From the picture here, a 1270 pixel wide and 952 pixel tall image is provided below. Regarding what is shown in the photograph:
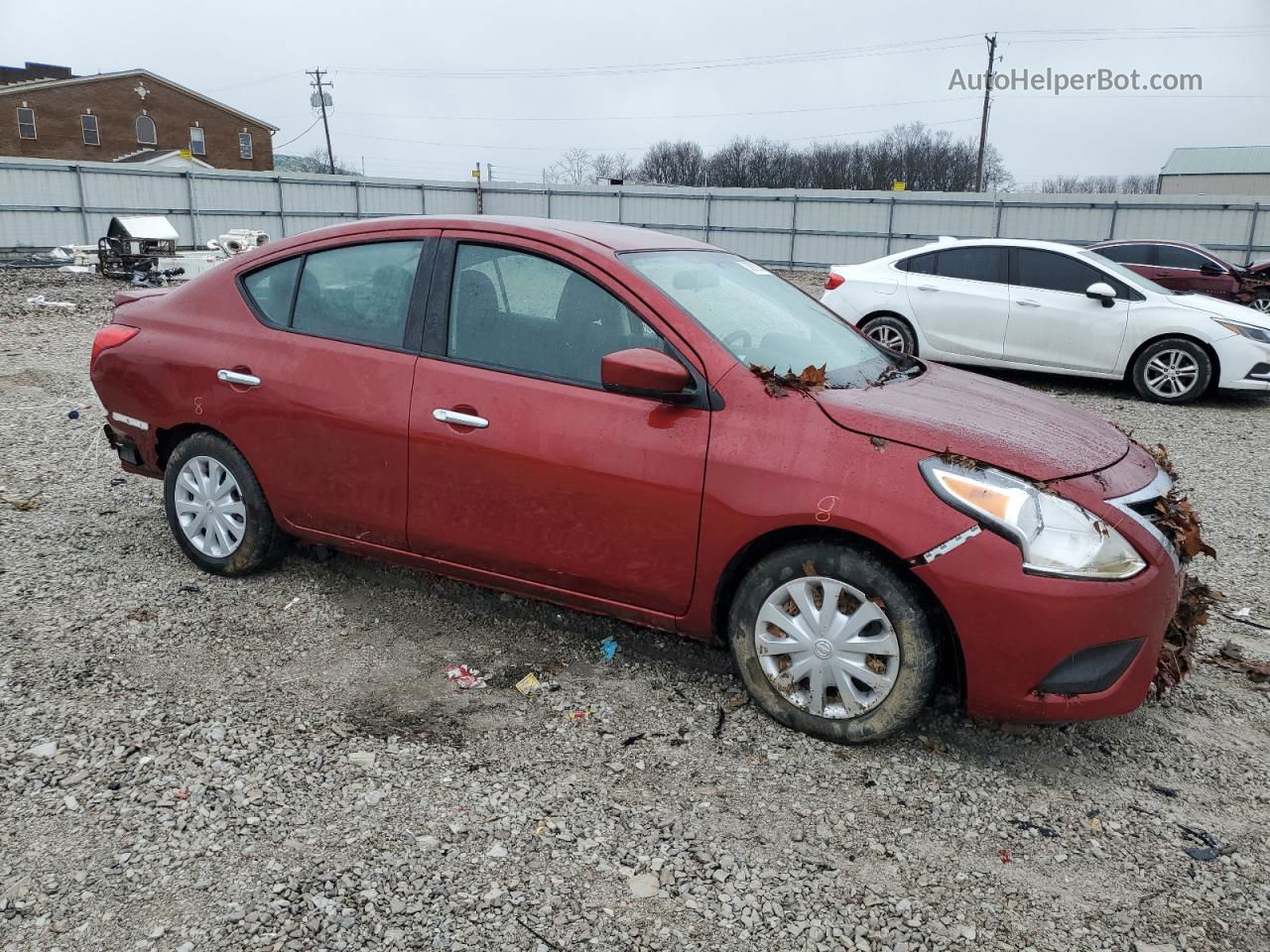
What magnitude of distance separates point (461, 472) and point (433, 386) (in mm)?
354

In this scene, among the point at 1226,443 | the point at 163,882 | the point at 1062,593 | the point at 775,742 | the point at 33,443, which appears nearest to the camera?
the point at 163,882

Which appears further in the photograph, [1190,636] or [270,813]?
[1190,636]

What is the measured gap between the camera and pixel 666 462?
328 cm

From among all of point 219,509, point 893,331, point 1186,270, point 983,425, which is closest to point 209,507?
point 219,509

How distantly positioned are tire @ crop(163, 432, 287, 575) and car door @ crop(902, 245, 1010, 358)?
8.00 metres

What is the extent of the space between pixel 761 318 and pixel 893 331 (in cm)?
747

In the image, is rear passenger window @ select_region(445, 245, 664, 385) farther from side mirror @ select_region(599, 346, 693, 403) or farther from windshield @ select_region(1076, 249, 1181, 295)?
windshield @ select_region(1076, 249, 1181, 295)

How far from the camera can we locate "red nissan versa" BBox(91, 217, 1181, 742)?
9.74ft

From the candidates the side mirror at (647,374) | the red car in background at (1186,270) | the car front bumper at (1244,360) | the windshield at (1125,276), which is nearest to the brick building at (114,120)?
the red car in background at (1186,270)

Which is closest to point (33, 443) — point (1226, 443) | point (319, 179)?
point (1226, 443)

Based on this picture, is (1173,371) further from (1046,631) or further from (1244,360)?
(1046,631)

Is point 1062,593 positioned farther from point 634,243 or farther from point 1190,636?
point 634,243

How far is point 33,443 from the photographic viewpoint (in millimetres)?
7102

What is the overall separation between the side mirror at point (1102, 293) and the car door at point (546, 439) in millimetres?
7854
